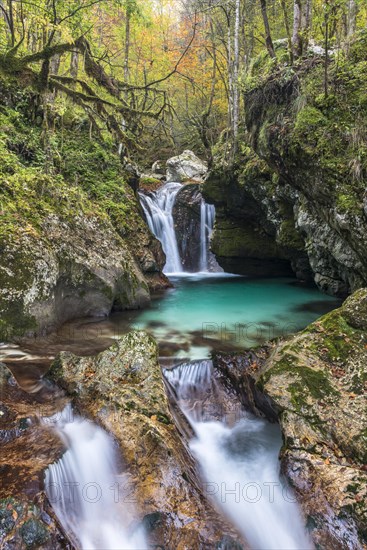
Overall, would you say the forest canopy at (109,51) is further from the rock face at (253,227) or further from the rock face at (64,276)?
the rock face at (64,276)

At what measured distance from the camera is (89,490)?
3271 mm

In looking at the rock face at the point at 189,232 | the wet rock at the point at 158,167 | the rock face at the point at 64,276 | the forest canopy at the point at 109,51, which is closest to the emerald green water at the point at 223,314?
the rock face at the point at 64,276

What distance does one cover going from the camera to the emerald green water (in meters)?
6.71

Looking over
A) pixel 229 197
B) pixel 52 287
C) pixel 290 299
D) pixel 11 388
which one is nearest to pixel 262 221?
pixel 229 197

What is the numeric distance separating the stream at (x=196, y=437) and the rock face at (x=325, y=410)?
28cm

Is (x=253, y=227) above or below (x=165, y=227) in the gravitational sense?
below

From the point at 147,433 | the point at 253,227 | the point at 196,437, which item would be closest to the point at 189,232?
the point at 253,227

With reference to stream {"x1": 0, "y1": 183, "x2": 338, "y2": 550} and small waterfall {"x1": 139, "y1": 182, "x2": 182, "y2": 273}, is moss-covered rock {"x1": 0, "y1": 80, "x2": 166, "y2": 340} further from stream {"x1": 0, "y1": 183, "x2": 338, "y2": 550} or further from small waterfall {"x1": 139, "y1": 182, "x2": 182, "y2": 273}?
small waterfall {"x1": 139, "y1": 182, "x2": 182, "y2": 273}

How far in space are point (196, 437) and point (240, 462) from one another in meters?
0.58

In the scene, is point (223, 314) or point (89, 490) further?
point (223, 314)

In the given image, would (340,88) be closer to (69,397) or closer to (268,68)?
(268,68)

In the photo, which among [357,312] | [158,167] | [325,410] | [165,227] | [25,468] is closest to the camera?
[25,468]

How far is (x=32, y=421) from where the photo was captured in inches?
143

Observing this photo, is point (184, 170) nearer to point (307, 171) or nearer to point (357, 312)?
point (307, 171)
